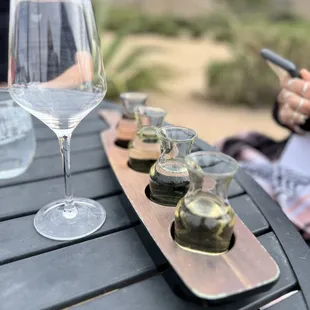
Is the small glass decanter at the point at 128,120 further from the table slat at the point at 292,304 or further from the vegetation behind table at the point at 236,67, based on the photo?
the vegetation behind table at the point at 236,67

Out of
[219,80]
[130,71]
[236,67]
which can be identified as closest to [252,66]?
[236,67]

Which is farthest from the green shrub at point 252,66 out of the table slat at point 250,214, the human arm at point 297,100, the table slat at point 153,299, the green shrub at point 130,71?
the table slat at point 153,299

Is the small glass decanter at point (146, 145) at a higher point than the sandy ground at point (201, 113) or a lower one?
higher

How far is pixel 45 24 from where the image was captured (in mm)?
444

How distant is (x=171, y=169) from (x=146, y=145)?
12 cm

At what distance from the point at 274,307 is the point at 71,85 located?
1.12 ft

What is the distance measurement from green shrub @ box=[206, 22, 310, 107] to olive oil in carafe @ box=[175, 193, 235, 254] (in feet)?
10.4

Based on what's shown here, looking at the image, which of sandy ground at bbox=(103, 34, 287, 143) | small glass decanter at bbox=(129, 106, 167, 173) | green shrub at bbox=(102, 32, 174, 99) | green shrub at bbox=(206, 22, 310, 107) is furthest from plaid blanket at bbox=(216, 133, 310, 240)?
green shrub at bbox=(206, 22, 310, 107)

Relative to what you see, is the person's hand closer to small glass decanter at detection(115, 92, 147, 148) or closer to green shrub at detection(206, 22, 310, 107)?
small glass decanter at detection(115, 92, 147, 148)

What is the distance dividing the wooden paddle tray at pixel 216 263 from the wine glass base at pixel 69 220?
0.06 metres

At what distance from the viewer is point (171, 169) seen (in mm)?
526

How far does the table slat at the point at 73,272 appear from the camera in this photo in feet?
1.39

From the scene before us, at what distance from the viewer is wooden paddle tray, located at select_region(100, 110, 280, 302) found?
15.7 inches

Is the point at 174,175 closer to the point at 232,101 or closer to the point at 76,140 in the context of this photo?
the point at 76,140
